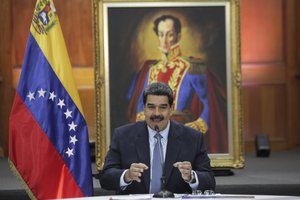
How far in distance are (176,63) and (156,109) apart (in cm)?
211

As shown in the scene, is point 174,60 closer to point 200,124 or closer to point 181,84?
point 181,84

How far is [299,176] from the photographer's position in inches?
250

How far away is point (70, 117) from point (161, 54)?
4.28 feet

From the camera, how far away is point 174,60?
6.28 meters

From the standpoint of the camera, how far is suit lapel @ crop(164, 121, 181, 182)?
4.28 metres

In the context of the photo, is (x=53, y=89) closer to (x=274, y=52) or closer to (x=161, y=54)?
(x=161, y=54)

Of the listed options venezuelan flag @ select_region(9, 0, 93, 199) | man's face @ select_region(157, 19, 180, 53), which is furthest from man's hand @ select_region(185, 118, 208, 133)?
venezuelan flag @ select_region(9, 0, 93, 199)

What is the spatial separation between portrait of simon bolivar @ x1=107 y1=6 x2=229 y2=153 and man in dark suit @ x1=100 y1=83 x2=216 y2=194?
1877 mm

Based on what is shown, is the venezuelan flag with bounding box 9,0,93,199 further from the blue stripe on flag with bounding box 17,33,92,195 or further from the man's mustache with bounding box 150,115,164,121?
the man's mustache with bounding box 150,115,164,121

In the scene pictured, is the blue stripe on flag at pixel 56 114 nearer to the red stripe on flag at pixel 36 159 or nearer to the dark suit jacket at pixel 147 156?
the red stripe on flag at pixel 36 159

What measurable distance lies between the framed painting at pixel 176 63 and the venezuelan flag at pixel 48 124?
1039mm

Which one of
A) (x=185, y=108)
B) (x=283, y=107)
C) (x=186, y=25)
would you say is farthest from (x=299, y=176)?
(x=283, y=107)

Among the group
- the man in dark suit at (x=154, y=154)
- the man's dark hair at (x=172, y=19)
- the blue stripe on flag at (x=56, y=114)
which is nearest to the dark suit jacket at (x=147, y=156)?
the man in dark suit at (x=154, y=154)

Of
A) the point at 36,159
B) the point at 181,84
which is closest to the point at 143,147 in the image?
the point at 36,159
